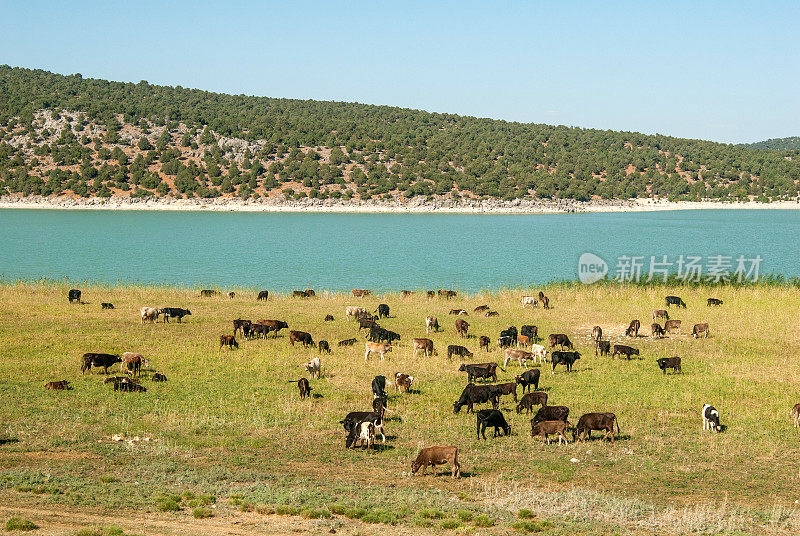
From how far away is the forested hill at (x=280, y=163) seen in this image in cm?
15612

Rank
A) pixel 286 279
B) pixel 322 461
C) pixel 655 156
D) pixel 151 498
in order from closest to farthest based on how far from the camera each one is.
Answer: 1. pixel 151 498
2. pixel 322 461
3. pixel 286 279
4. pixel 655 156

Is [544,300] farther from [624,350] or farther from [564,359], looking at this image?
[564,359]

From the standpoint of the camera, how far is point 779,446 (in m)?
19.7

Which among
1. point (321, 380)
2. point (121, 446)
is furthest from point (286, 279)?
point (121, 446)

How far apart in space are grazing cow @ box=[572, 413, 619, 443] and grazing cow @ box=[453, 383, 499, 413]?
295 centimetres

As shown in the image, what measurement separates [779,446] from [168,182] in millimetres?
151880

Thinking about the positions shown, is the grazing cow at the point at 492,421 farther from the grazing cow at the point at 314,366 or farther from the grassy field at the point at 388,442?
the grazing cow at the point at 314,366

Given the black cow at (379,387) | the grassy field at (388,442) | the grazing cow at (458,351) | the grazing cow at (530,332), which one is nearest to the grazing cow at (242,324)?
the grassy field at (388,442)

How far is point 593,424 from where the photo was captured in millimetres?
19969

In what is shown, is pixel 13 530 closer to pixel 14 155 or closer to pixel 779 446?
pixel 779 446

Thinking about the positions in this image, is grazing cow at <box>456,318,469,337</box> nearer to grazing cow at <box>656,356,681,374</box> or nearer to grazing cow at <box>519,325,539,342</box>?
grazing cow at <box>519,325,539,342</box>

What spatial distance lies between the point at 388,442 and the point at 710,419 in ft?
29.8

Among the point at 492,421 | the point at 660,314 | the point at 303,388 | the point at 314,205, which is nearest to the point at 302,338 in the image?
the point at 303,388

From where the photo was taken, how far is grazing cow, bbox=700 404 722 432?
2089cm
